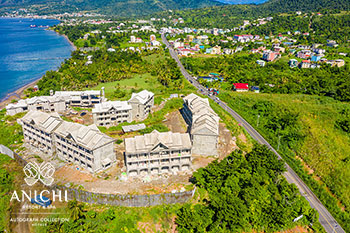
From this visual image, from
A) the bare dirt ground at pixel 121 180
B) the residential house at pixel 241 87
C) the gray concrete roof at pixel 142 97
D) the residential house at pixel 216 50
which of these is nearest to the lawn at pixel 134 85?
the gray concrete roof at pixel 142 97

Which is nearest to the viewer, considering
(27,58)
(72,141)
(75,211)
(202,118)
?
(75,211)

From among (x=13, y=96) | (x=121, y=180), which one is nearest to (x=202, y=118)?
(x=121, y=180)

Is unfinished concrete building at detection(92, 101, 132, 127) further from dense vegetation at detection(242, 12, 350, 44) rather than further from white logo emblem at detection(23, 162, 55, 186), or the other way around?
dense vegetation at detection(242, 12, 350, 44)

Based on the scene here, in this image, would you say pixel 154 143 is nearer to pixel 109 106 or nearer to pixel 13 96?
pixel 109 106

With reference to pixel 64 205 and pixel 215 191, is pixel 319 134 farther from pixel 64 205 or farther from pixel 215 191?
pixel 64 205

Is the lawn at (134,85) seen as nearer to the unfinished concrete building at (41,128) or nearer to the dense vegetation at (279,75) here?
the dense vegetation at (279,75)

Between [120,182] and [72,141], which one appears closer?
[120,182]

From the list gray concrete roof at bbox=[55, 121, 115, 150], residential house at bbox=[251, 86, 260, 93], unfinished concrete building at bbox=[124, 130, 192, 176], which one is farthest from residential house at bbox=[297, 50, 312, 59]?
gray concrete roof at bbox=[55, 121, 115, 150]
